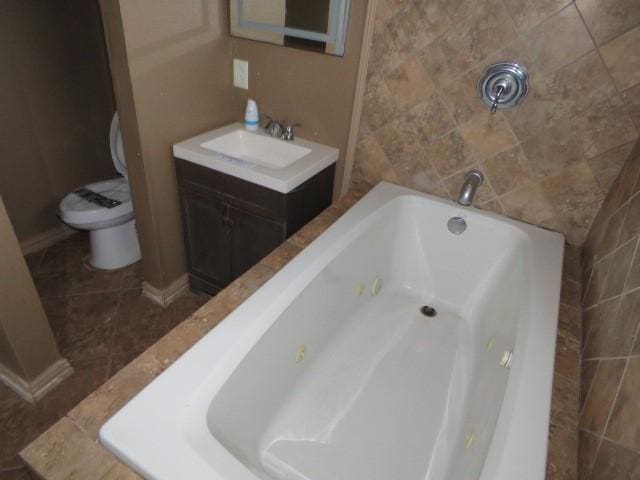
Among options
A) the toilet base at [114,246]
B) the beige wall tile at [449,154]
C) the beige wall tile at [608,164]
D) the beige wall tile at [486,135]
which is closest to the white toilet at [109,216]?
the toilet base at [114,246]

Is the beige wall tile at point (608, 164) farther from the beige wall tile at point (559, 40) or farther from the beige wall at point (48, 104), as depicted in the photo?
the beige wall at point (48, 104)

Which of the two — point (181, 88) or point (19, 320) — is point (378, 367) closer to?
point (19, 320)

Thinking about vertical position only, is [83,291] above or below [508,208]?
below

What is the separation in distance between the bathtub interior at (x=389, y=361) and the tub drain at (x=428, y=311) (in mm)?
26

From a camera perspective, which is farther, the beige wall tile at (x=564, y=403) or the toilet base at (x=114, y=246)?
the toilet base at (x=114, y=246)

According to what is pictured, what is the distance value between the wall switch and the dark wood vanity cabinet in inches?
20.3

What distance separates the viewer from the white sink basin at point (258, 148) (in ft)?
6.33

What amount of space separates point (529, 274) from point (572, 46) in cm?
78

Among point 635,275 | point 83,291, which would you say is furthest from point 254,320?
point 83,291

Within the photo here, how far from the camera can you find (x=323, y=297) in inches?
55.4

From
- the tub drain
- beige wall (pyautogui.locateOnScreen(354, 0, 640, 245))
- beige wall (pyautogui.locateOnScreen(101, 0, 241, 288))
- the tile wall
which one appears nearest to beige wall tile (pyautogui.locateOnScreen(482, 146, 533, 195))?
beige wall (pyautogui.locateOnScreen(354, 0, 640, 245))

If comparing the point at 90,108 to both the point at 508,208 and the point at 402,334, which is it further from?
the point at 508,208

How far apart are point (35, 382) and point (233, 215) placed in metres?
1.00

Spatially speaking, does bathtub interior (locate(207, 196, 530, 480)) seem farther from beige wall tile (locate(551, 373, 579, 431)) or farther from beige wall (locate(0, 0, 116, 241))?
beige wall (locate(0, 0, 116, 241))
